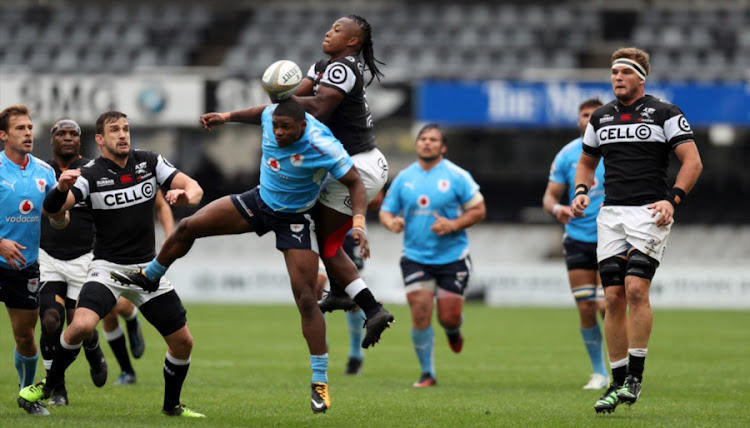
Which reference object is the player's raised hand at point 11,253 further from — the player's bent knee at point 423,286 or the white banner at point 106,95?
the white banner at point 106,95

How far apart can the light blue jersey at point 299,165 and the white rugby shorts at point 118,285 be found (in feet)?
3.82

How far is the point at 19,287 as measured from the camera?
916cm

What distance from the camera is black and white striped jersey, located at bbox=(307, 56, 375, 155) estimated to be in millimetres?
8719

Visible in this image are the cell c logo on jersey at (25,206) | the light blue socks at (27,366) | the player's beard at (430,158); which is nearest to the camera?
the cell c logo on jersey at (25,206)

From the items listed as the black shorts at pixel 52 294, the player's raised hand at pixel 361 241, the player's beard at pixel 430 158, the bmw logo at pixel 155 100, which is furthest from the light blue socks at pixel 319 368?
the bmw logo at pixel 155 100

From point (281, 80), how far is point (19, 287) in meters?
2.82

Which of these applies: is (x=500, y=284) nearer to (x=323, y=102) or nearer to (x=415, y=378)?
(x=415, y=378)

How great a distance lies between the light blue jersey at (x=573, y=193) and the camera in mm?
11773

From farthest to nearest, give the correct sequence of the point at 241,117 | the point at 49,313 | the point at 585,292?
the point at 585,292 → the point at 49,313 → the point at 241,117

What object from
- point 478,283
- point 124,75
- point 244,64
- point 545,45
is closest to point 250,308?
point 478,283

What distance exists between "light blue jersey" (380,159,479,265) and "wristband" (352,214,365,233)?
165 inches

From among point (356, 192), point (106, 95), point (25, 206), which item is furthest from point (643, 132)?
point (106, 95)

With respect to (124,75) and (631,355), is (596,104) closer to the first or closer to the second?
(631,355)

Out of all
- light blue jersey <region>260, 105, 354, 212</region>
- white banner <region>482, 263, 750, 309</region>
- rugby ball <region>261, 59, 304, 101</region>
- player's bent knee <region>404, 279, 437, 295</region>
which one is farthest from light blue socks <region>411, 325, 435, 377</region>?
white banner <region>482, 263, 750, 309</region>
